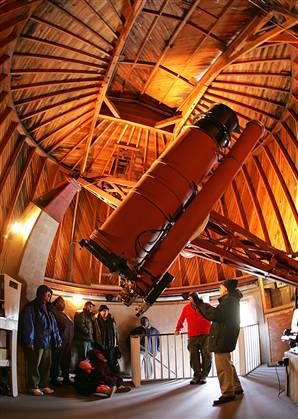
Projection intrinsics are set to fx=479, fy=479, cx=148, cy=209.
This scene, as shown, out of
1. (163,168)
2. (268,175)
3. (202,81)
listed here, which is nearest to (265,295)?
(268,175)

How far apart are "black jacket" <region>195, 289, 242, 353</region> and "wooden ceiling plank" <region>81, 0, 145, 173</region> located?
536 cm

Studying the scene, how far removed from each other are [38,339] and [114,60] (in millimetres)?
5736

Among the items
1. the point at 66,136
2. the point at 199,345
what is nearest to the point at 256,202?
the point at 199,345

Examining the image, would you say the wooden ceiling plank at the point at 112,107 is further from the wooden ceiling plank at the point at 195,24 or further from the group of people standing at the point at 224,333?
the group of people standing at the point at 224,333

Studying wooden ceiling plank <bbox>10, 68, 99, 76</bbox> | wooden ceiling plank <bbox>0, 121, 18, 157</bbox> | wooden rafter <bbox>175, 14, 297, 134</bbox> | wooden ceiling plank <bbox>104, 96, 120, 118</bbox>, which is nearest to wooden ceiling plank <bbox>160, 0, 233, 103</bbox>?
wooden rafter <bbox>175, 14, 297, 134</bbox>

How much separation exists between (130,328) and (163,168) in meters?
10.6

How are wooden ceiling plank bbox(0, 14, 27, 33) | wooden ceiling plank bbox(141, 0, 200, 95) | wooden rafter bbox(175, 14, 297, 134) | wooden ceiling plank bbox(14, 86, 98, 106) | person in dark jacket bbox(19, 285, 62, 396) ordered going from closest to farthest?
wooden ceiling plank bbox(0, 14, 27, 33) → person in dark jacket bbox(19, 285, 62, 396) → wooden rafter bbox(175, 14, 297, 134) → wooden ceiling plank bbox(141, 0, 200, 95) → wooden ceiling plank bbox(14, 86, 98, 106)

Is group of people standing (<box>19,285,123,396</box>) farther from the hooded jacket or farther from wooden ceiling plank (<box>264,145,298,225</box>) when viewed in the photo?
wooden ceiling plank (<box>264,145,298,225</box>)

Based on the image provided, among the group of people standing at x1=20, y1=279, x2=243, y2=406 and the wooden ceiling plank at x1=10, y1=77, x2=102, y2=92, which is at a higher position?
the wooden ceiling plank at x1=10, y1=77, x2=102, y2=92

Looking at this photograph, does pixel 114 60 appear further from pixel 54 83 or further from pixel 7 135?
pixel 7 135

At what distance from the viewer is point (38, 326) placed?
320 inches

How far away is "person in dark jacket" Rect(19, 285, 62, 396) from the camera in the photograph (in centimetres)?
797

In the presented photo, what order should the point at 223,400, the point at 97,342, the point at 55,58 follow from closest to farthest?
the point at 223,400 → the point at 55,58 → the point at 97,342

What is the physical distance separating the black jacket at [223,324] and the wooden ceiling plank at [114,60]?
5.36 meters
